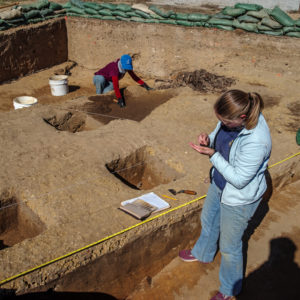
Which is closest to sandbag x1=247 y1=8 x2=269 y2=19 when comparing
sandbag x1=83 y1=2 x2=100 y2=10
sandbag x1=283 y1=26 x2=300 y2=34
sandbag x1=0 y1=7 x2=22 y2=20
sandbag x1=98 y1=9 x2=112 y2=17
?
sandbag x1=283 y1=26 x2=300 y2=34

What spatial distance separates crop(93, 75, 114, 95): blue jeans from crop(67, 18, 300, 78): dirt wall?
205cm

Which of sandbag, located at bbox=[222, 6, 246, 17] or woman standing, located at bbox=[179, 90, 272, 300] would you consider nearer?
woman standing, located at bbox=[179, 90, 272, 300]

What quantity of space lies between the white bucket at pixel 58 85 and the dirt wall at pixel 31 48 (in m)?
1.45

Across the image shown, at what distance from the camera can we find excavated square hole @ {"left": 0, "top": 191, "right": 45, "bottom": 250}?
→ 12.4 ft

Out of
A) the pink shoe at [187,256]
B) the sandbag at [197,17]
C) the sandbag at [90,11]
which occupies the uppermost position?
the sandbag at [197,17]

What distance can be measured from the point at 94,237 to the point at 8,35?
748cm

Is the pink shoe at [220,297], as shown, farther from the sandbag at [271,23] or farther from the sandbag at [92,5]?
the sandbag at [92,5]

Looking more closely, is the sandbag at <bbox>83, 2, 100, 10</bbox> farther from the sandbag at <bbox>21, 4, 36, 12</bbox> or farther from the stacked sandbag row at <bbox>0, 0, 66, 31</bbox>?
the sandbag at <bbox>21, 4, 36, 12</bbox>

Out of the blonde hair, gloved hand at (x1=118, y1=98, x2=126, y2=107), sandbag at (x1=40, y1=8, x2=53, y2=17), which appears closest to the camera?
the blonde hair

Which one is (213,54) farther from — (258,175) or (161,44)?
(258,175)

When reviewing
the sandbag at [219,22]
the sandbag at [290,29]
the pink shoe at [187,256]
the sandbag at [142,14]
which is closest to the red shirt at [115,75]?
the sandbag at [142,14]

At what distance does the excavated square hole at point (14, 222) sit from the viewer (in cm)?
379

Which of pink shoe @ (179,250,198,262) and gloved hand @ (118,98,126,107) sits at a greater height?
pink shoe @ (179,250,198,262)

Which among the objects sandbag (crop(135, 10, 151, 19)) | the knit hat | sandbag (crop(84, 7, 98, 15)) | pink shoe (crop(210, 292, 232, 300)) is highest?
sandbag (crop(135, 10, 151, 19))
